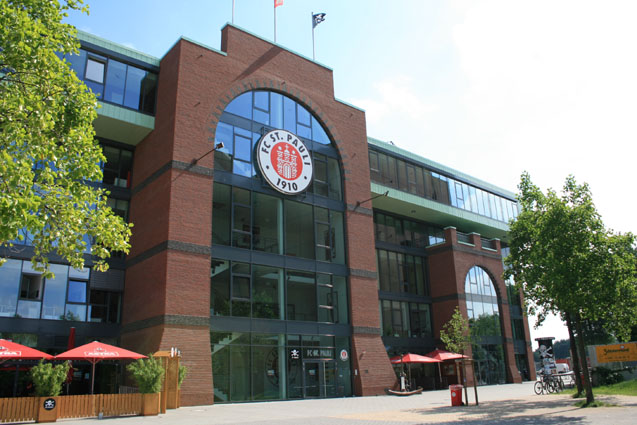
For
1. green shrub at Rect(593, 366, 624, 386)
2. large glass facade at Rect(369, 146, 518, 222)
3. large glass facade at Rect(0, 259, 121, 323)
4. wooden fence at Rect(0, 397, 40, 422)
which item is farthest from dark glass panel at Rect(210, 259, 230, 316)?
green shrub at Rect(593, 366, 624, 386)

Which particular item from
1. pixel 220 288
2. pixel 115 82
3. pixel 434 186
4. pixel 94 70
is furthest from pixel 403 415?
pixel 434 186

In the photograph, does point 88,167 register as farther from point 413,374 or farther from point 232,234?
point 413,374

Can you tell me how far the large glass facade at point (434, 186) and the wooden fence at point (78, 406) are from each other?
2447 cm

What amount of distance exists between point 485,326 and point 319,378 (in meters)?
19.6

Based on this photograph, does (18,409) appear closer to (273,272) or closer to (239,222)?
(239,222)

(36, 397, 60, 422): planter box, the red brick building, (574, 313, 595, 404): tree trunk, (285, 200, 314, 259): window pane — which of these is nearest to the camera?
(36, 397, 60, 422): planter box

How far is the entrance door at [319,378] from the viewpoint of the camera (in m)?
28.1

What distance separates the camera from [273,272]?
28.7 m

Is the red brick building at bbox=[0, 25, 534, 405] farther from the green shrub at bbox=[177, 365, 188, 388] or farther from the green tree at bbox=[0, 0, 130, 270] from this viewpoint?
the green tree at bbox=[0, 0, 130, 270]

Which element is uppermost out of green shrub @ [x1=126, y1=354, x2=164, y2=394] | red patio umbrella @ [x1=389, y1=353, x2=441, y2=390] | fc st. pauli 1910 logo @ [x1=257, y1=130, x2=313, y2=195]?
fc st. pauli 1910 logo @ [x1=257, y1=130, x2=313, y2=195]

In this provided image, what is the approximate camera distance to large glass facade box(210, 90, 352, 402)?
2625 centimetres

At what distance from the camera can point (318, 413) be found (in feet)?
63.5

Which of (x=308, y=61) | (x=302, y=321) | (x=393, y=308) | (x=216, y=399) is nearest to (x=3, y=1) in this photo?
(x=216, y=399)

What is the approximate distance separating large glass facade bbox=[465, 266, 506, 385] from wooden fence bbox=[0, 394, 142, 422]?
94.2 feet
